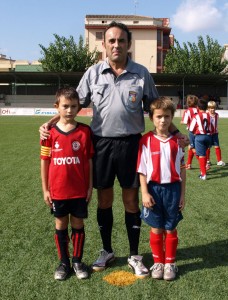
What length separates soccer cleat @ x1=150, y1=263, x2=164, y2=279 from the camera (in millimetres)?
3237

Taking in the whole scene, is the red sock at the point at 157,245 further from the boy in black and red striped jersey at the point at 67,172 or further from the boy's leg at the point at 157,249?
the boy in black and red striped jersey at the point at 67,172

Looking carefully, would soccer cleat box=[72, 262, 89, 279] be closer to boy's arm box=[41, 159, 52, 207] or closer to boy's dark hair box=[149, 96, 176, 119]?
boy's arm box=[41, 159, 52, 207]

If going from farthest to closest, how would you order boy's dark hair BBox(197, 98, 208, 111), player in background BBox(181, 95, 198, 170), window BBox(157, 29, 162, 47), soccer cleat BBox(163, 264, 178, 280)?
window BBox(157, 29, 162, 47) < player in background BBox(181, 95, 198, 170) < boy's dark hair BBox(197, 98, 208, 111) < soccer cleat BBox(163, 264, 178, 280)

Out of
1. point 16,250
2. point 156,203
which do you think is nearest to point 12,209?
point 16,250

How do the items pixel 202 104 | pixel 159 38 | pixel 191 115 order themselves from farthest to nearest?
pixel 159 38, pixel 191 115, pixel 202 104

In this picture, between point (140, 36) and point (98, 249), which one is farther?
point (140, 36)

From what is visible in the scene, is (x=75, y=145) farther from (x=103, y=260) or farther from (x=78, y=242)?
(x=103, y=260)

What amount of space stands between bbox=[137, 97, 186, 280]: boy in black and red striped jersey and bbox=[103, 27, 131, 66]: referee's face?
1.63 ft

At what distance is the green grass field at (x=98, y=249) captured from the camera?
9.83 feet

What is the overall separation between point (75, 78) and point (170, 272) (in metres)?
38.0

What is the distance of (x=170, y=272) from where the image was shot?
10.6ft

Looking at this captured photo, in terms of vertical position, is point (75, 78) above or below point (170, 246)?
above

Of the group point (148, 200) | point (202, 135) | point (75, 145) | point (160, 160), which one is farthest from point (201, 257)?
point (202, 135)

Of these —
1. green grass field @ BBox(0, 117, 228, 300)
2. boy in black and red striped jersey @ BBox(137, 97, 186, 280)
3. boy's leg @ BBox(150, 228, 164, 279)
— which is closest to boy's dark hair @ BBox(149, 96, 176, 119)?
boy in black and red striped jersey @ BBox(137, 97, 186, 280)
